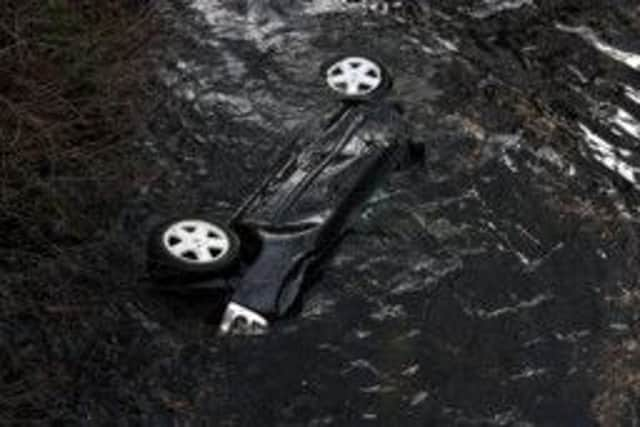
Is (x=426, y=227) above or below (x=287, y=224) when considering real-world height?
below

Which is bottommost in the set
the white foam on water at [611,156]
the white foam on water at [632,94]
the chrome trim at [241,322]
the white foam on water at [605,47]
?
the chrome trim at [241,322]

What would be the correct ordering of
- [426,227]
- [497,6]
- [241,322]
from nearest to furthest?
1. [241,322]
2. [426,227]
3. [497,6]

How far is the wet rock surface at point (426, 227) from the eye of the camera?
17.4 feet

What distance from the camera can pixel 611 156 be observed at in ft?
22.6

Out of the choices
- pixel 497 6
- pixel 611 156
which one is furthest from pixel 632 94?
pixel 497 6

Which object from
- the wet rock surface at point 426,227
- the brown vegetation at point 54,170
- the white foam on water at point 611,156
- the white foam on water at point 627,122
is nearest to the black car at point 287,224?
the wet rock surface at point 426,227

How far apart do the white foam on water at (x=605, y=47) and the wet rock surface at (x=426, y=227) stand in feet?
0.05

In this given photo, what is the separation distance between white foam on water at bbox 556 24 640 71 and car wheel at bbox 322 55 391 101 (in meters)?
1.65

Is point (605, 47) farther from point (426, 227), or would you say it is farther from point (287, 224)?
point (287, 224)

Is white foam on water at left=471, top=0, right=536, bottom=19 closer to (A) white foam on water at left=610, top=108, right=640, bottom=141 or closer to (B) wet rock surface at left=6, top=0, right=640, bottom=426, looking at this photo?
(B) wet rock surface at left=6, top=0, right=640, bottom=426

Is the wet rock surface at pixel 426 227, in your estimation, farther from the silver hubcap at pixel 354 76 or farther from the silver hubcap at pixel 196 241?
the silver hubcap at pixel 196 241

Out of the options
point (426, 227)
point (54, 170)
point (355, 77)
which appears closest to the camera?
point (54, 170)

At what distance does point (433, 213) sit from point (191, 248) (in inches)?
60.2

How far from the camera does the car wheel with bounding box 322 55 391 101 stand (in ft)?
23.4
